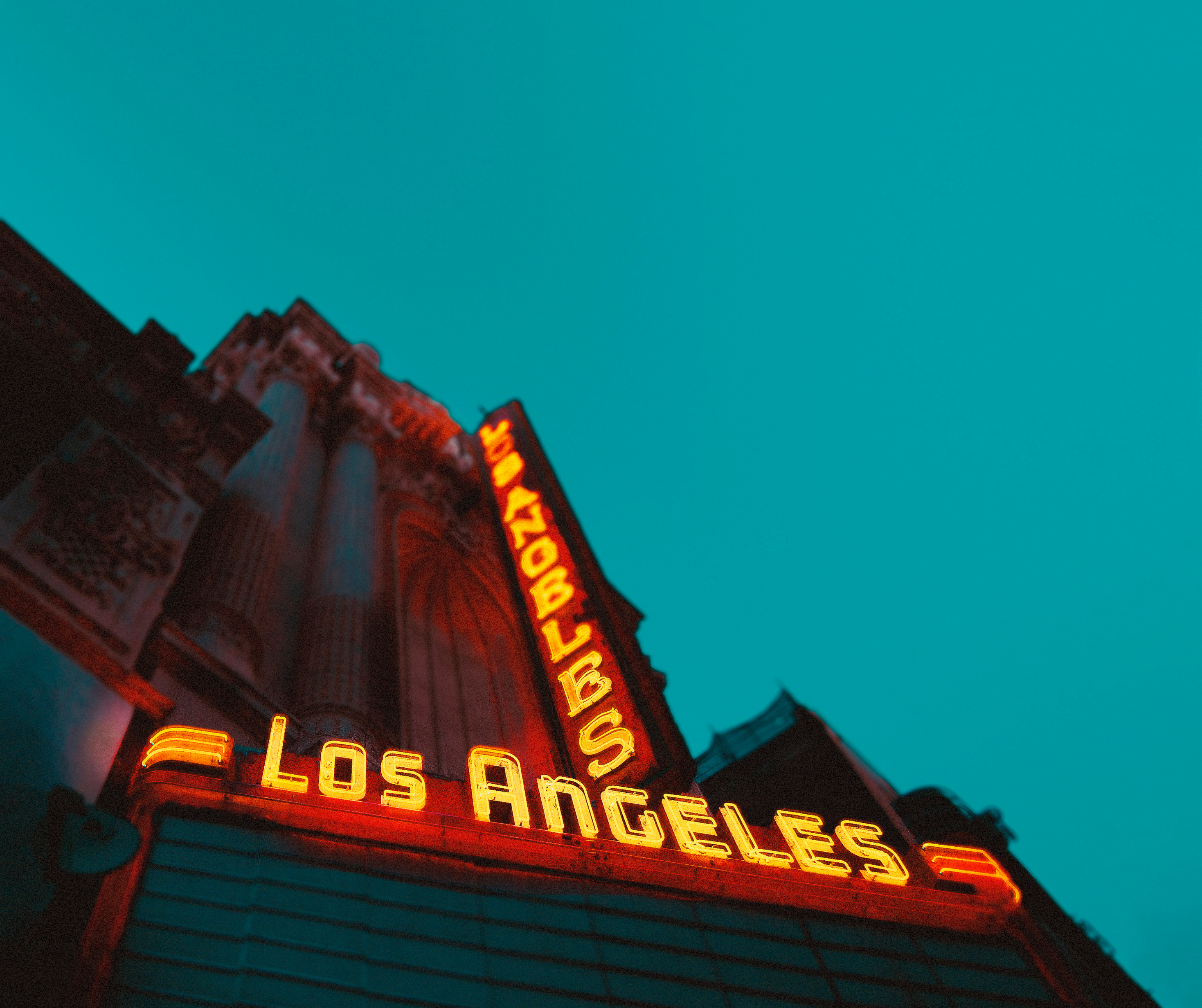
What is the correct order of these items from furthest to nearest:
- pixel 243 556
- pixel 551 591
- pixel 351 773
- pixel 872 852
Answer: pixel 243 556 → pixel 551 591 → pixel 872 852 → pixel 351 773

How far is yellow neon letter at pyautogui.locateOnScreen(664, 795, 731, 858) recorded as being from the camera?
1050cm

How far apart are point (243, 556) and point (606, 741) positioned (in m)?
7.78

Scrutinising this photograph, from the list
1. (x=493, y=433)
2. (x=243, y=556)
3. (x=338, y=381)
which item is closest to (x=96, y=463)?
(x=243, y=556)

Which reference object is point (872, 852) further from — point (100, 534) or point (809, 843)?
point (100, 534)

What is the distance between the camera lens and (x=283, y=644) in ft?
55.7

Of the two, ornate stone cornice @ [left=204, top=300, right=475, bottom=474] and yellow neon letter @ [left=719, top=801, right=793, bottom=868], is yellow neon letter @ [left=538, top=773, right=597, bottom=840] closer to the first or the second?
yellow neon letter @ [left=719, top=801, right=793, bottom=868]

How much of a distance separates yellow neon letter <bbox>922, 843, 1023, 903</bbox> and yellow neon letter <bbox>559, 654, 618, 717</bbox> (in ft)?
14.9

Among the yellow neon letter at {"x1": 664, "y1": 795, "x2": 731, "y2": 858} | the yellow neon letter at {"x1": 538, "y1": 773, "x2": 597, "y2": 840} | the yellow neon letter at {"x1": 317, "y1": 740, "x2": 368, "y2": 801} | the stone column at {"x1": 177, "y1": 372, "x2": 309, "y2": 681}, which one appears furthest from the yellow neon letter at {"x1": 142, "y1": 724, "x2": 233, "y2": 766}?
the yellow neon letter at {"x1": 664, "y1": 795, "x2": 731, "y2": 858}

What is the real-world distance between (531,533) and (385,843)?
857 cm

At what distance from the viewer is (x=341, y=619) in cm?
1702

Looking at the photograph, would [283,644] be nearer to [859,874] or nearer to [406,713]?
[406,713]

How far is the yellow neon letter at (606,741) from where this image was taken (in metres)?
12.0

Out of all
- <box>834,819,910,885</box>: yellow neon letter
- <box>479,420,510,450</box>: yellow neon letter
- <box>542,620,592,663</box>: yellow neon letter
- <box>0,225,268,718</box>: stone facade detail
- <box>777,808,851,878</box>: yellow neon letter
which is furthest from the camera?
<box>479,420,510,450</box>: yellow neon letter

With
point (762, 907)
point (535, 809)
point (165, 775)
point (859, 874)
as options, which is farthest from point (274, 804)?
point (859, 874)
